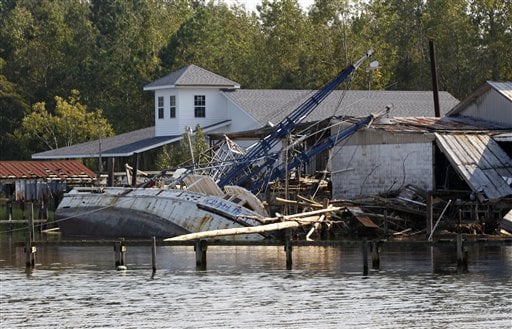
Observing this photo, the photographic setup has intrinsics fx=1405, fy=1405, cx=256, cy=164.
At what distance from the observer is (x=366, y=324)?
32.6 metres

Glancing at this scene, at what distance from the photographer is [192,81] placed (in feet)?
272

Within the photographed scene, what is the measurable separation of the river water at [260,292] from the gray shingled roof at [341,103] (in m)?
27.7

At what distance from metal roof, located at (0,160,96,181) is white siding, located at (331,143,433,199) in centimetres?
1530

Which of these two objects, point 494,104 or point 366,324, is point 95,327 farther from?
point 494,104

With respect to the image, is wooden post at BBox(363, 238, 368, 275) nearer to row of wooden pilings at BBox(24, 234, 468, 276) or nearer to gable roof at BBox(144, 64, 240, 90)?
row of wooden pilings at BBox(24, 234, 468, 276)

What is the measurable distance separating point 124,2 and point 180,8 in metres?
21.7

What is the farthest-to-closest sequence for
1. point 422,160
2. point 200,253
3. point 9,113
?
point 9,113 < point 422,160 < point 200,253

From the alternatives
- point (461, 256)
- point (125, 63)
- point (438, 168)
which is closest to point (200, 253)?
point (461, 256)

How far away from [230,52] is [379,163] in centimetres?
4961

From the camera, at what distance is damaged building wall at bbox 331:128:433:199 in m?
60.5

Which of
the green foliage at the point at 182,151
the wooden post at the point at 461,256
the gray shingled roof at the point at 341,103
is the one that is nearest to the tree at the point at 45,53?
the green foliage at the point at 182,151

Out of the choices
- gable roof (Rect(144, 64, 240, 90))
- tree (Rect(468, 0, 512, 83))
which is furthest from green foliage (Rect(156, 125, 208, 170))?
tree (Rect(468, 0, 512, 83))

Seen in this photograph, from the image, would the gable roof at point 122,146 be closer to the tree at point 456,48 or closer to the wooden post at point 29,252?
the tree at point 456,48

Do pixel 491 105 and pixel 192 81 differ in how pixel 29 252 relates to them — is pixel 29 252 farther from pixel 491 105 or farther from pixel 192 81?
pixel 192 81
